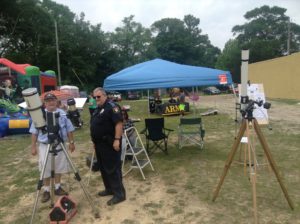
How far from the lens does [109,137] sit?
418 centimetres

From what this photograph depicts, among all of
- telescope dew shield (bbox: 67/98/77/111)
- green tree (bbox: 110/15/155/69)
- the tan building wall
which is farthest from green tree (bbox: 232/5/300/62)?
telescope dew shield (bbox: 67/98/77/111)

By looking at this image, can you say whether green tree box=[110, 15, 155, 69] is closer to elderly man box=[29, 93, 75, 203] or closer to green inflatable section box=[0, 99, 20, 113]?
green inflatable section box=[0, 99, 20, 113]

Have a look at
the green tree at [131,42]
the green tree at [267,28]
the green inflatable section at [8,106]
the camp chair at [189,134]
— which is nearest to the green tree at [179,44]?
the green tree at [131,42]

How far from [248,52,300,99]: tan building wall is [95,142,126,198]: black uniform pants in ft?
69.4

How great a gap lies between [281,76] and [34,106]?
2464 centimetres

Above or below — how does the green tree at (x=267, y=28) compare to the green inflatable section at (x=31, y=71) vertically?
above

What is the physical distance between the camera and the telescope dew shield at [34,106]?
3.54 meters

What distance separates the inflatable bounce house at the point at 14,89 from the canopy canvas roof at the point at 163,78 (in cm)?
597

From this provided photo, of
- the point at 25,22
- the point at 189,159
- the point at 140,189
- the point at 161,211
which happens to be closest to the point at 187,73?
the point at 189,159

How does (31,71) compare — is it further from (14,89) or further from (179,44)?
(179,44)

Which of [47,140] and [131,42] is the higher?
[131,42]

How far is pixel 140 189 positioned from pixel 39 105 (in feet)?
7.25

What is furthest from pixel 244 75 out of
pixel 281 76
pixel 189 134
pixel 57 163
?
pixel 281 76

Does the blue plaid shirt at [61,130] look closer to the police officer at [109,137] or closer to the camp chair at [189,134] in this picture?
the police officer at [109,137]
